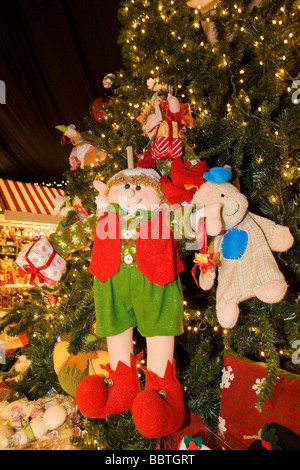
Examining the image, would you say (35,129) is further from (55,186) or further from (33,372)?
(33,372)

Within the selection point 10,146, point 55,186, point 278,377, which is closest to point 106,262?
point 278,377

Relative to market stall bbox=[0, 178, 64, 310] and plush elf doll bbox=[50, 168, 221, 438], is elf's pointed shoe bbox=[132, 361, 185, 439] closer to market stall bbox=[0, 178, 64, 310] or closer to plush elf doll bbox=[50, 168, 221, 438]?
plush elf doll bbox=[50, 168, 221, 438]

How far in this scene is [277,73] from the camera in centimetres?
107

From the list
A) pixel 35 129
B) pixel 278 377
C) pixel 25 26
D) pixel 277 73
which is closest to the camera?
pixel 278 377

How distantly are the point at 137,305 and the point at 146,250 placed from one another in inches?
7.6

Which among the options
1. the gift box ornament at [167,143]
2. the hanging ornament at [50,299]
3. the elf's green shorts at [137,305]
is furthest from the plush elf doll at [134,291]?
the hanging ornament at [50,299]

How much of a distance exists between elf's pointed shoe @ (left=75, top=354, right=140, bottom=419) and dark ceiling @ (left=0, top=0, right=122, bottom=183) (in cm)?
247

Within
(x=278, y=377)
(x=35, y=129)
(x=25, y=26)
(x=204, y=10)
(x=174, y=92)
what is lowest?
(x=278, y=377)

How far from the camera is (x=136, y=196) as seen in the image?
1.01m

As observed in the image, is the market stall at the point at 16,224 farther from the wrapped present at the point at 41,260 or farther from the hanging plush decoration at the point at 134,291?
the hanging plush decoration at the point at 134,291

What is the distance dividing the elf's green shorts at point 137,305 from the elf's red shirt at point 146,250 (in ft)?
0.12

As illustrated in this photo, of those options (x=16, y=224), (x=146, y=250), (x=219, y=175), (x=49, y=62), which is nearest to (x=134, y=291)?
(x=146, y=250)

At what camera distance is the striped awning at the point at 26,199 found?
4.09m

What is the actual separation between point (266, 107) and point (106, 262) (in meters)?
0.73
